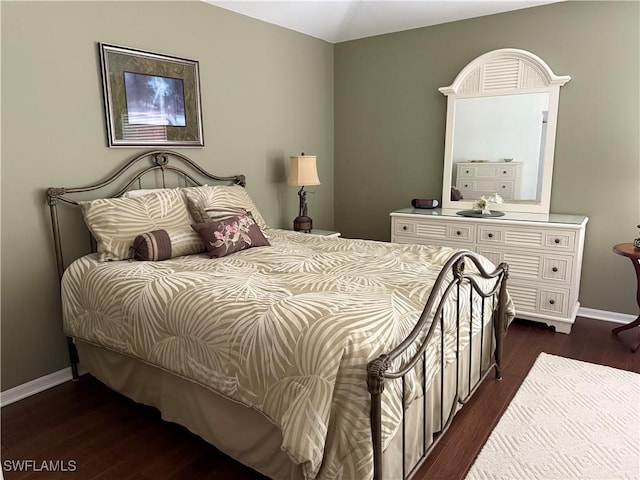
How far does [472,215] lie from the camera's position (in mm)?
3678

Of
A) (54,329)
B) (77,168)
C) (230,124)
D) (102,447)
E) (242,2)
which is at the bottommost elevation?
(102,447)

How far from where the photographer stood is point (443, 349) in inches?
74.7

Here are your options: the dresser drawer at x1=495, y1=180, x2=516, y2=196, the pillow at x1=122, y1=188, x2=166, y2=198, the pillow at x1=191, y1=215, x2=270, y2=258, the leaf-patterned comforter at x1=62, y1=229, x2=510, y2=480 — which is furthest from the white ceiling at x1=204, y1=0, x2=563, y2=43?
the leaf-patterned comforter at x1=62, y1=229, x2=510, y2=480

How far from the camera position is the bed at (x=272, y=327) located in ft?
4.85

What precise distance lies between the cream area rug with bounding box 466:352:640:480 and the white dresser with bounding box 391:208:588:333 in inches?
24.4

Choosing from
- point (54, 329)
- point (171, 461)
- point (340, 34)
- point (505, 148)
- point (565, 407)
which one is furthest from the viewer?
point (340, 34)

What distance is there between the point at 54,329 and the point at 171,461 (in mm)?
1263

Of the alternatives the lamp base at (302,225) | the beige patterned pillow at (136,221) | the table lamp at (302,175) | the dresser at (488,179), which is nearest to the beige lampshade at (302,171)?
the table lamp at (302,175)

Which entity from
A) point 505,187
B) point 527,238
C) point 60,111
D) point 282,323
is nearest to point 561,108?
point 505,187

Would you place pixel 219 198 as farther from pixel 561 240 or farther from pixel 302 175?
pixel 561 240

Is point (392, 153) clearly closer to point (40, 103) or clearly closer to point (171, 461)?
point (40, 103)

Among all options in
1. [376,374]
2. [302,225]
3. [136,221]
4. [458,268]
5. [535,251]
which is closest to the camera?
[376,374]

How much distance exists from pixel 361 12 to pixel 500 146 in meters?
1.73

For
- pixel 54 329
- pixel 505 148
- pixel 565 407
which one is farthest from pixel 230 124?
pixel 565 407
